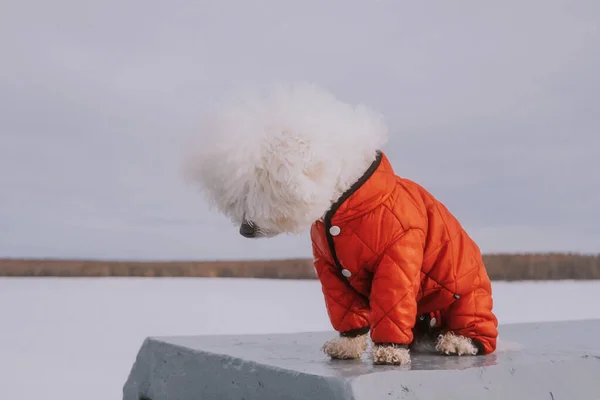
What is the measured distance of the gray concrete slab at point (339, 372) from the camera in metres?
1.43

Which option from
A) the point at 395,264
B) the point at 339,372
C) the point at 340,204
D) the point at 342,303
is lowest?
the point at 339,372

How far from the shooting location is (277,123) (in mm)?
1506

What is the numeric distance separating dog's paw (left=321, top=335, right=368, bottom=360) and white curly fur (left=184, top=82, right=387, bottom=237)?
292mm

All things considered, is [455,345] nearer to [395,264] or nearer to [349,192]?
[395,264]

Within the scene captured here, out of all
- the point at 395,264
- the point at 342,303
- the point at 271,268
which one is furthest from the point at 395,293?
the point at 271,268

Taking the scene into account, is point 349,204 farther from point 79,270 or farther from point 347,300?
point 79,270

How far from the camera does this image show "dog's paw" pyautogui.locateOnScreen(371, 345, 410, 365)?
1.52 m

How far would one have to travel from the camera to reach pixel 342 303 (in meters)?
1.67

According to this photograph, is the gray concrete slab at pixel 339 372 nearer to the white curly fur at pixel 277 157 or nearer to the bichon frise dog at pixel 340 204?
the bichon frise dog at pixel 340 204

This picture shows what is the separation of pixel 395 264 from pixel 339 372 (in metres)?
0.25

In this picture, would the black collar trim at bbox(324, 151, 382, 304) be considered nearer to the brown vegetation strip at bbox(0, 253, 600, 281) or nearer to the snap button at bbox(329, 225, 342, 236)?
the snap button at bbox(329, 225, 342, 236)

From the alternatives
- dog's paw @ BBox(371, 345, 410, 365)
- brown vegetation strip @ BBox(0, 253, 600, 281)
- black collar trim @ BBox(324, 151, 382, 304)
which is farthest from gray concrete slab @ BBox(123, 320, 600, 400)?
brown vegetation strip @ BBox(0, 253, 600, 281)

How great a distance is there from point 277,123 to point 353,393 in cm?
54

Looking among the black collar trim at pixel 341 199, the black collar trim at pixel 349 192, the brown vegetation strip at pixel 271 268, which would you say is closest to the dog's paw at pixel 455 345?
the black collar trim at pixel 341 199
